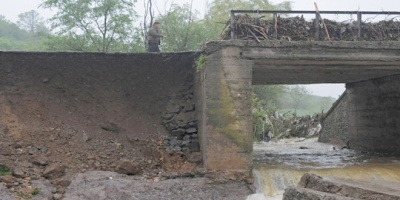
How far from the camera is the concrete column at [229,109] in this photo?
7871 millimetres

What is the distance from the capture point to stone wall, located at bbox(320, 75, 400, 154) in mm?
11227

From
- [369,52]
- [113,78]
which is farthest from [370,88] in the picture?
[113,78]

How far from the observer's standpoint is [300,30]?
27.3ft

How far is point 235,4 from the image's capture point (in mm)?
25109

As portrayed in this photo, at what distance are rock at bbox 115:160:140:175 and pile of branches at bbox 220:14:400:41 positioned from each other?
11.5ft

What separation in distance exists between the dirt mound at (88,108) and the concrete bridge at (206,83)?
26 mm

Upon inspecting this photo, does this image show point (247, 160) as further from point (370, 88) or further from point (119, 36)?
point (119, 36)

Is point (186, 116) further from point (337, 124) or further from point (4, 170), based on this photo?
point (337, 124)

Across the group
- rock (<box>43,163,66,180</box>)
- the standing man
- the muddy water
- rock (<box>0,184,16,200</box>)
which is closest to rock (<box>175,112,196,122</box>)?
the muddy water

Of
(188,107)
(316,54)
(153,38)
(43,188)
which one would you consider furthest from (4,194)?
(316,54)

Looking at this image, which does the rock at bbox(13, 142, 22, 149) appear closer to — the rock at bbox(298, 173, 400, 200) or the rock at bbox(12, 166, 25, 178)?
the rock at bbox(12, 166, 25, 178)

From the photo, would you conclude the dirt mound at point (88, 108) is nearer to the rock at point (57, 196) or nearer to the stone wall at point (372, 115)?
the rock at point (57, 196)

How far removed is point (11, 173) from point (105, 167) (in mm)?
1866

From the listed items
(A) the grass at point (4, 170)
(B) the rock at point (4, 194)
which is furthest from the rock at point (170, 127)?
(B) the rock at point (4, 194)
